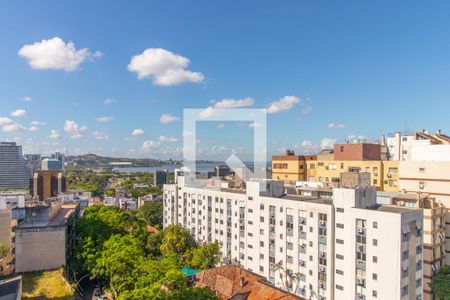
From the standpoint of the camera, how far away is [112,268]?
2325 cm

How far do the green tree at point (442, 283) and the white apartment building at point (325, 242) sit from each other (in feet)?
11.4

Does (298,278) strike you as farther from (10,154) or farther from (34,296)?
(10,154)

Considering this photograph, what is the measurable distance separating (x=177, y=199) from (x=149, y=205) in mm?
23104

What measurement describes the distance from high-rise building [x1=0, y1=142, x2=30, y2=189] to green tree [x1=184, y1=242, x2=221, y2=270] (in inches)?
4893

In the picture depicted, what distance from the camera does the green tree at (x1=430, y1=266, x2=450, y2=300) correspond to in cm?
2745

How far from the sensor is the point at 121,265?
76.1 ft

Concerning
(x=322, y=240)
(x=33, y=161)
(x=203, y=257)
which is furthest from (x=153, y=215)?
(x=33, y=161)

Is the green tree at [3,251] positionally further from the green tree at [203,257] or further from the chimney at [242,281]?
the chimney at [242,281]

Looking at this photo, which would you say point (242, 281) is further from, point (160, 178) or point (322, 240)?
point (160, 178)

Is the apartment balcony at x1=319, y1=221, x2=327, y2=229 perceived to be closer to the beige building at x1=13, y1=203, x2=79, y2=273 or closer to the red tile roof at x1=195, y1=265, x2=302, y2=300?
the red tile roof at x1=195, y1=265, x2=302, y2=300

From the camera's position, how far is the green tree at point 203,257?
3375cm

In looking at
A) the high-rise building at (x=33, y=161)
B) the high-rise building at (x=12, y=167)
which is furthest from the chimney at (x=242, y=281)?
the high-rise building at (x=33, y=161)

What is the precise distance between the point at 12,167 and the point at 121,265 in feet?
437

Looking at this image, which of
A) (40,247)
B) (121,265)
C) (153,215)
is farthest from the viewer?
(153,215)
